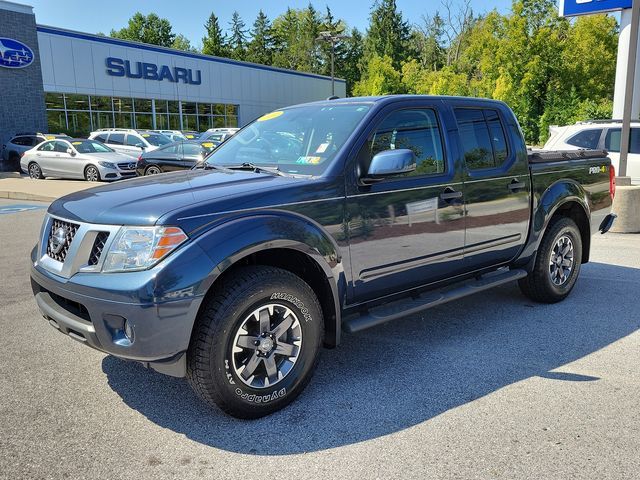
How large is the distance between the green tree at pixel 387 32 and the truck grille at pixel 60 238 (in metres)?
71.6

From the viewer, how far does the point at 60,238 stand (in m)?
3.29

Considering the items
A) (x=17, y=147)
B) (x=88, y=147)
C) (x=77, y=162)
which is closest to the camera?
(x=77, y=162)

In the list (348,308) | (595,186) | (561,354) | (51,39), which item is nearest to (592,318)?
(561,354)

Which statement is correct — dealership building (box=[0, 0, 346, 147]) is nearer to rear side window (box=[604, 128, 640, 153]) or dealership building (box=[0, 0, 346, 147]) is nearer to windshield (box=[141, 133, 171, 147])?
windshield (box=[141, 133, 171, 147])

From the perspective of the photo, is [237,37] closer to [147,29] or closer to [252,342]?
[147,29]

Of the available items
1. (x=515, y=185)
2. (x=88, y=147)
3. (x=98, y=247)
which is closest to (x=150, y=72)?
(x=88, y=147)

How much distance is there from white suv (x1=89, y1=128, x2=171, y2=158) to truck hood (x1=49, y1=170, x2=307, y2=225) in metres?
17.5

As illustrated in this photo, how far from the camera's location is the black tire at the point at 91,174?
55.2ft

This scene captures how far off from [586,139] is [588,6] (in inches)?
296

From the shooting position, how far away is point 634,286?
601 cm

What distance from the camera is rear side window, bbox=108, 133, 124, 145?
70.3 ft

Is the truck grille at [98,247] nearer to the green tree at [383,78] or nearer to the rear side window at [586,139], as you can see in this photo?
the rear side window at [586,139]

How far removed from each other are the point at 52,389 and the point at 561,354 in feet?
11.7

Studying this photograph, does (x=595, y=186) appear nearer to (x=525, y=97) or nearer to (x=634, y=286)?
(x=634, y=286)
